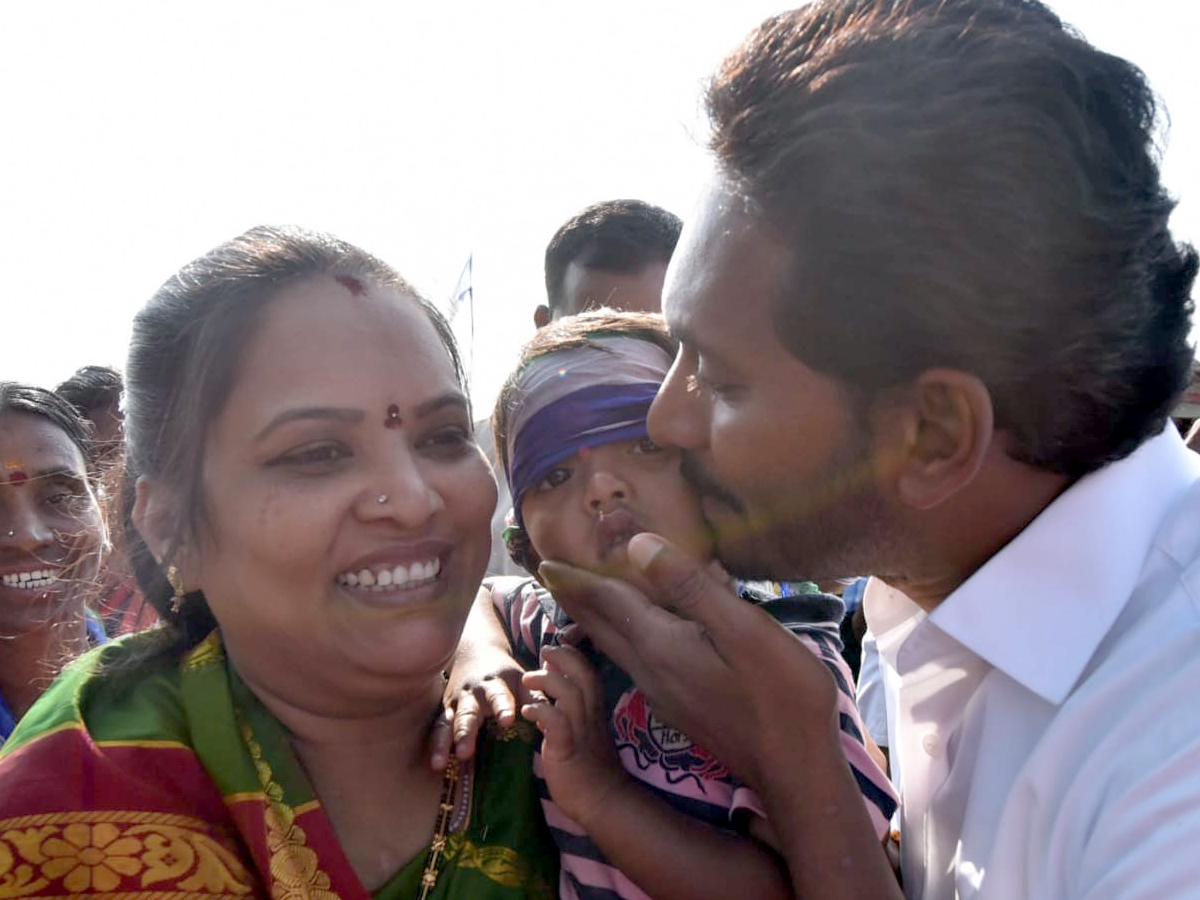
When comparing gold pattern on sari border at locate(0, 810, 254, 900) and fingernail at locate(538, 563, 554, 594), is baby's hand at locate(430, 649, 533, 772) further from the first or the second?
gold pattern on sari border at locate(0, 810, 254, 900)

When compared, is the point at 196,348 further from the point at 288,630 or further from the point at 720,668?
the point at 720,668

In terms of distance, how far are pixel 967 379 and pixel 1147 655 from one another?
585 millimetres

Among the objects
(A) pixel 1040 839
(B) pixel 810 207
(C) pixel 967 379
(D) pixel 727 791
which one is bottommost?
(D) pixel 727 791

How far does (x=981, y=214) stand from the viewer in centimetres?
166

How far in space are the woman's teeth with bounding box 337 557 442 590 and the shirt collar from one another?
108cm

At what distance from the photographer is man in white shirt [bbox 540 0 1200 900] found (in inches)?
64.0

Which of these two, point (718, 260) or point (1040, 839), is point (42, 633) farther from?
point (1040, 839)

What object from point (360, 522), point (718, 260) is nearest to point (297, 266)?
point (360, 522)

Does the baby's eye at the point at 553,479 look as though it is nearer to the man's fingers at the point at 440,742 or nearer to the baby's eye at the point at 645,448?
the baby's eye at the point at 645,448

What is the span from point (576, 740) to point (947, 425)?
102cm

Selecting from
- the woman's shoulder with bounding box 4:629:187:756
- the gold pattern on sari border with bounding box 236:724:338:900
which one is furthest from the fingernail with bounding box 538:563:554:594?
the woman's shoulder with bounding box 4:629:187:756

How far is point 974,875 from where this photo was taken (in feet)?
5.59

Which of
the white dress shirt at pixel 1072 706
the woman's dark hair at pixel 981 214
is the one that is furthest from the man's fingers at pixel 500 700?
the woman's dark hair at pixel 981 214

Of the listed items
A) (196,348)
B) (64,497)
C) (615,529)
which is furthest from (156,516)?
(64,497)
